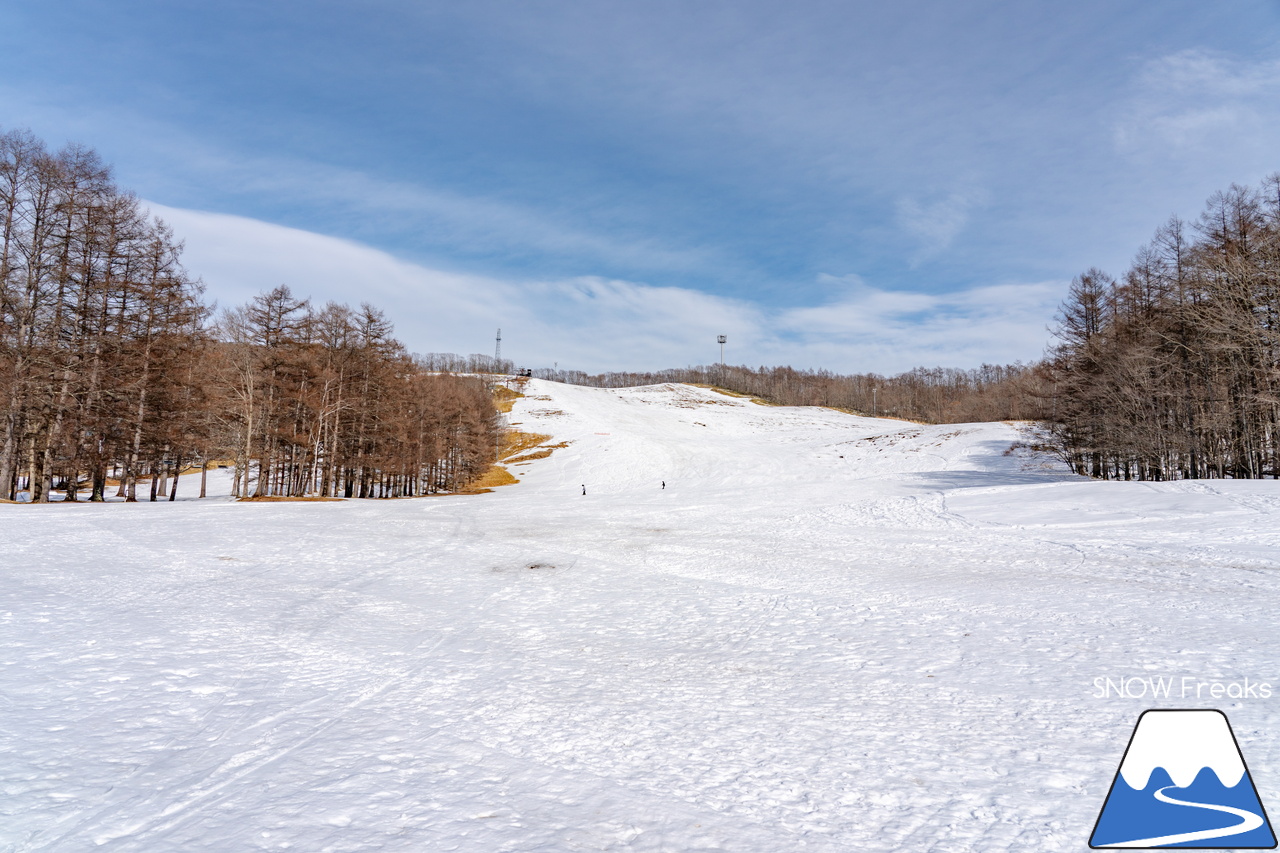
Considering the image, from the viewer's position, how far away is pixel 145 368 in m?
26.5

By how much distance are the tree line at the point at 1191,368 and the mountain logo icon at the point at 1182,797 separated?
80.4 feet

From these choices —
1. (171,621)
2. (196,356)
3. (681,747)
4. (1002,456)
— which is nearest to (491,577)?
(171,621)

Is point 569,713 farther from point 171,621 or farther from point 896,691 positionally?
point 171,621

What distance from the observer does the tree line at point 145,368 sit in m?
23.4

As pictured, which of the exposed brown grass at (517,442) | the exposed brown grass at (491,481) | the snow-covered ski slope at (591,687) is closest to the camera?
the snow-covered ski slope at (591,687)

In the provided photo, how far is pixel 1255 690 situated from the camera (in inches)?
198

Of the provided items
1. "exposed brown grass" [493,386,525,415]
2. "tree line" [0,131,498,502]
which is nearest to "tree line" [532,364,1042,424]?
"exposed brown grass" [493,386,525,415]

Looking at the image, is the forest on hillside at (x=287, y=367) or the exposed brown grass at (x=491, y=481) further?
the exposed brown grass at (x=491, y=481)

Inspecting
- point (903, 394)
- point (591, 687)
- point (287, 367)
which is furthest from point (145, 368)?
point (903, 394)

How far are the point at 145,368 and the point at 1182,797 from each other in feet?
114

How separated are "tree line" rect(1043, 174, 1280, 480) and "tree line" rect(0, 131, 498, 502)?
3804 centimetres

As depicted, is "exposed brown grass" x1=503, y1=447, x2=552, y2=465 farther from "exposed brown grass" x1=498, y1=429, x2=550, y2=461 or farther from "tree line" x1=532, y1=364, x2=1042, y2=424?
"tree line" x1=532, y1=364, x2=1042, y2=424

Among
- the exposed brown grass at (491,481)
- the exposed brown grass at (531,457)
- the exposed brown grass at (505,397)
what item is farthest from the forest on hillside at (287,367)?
the exposed brown grass at (505,397)

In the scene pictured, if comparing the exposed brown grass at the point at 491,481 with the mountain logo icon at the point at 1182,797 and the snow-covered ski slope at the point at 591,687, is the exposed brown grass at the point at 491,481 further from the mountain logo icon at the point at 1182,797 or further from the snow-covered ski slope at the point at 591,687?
the mountain logo icon at the point at 1182,797
